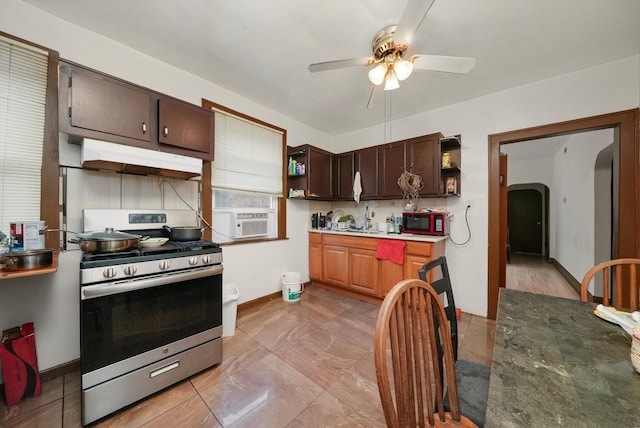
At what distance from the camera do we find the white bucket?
10.1ft

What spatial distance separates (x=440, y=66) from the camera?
1667 mm

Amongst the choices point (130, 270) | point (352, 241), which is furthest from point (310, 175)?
point (130, 270)

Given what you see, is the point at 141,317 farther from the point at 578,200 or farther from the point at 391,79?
the point at 578,200

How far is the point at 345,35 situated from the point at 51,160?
2408mm

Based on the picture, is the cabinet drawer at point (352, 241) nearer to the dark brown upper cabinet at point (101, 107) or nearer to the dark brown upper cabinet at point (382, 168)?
the dark brown upper cabinet at point (382, 168)

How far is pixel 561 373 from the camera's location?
711 millimetres

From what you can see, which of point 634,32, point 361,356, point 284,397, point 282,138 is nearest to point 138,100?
point 282,138

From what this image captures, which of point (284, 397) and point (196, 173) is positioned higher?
point (196, 173)

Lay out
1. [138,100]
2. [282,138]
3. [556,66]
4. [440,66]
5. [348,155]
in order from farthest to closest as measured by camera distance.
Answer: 1. [348,155]
2. [282,138]
3. [556,66]
4. [138,100]
5. [440,66]

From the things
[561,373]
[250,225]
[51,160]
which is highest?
[51,160]

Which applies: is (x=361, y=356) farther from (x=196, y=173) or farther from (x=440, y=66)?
(x=440, y=66)

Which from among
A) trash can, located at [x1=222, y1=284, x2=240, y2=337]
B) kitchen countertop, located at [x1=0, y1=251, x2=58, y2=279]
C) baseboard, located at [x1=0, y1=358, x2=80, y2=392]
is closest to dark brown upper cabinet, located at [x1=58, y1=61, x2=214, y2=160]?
kitchen countertop, located at [x1=0, y1=251, x2=58, y2=279]

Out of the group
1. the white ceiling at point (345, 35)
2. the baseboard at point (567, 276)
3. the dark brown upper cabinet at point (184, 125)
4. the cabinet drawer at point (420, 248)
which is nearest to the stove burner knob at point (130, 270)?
the dark brown upper cabinet at point (184, 125)

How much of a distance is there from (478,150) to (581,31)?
3.94ft
